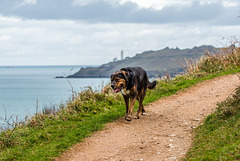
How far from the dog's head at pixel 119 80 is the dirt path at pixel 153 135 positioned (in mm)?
1256

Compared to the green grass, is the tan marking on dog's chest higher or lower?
higher

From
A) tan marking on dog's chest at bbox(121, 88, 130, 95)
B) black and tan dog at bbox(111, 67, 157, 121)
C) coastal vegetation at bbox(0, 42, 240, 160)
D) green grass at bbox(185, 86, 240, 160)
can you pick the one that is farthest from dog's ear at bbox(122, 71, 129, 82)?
green grass at bbox(185, 86, 240, 160)

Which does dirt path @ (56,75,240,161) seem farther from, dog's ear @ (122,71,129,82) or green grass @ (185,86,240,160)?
dog's ear @ (122,71,129,82)

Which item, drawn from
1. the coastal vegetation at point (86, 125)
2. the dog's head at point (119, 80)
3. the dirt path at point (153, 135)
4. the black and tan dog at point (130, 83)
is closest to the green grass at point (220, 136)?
the coastal vegetation at point (86, 125)

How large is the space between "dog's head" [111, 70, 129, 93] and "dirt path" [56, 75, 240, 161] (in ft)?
4.12

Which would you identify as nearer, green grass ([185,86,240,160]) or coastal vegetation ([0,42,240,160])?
green grass ([185,86,240,160])

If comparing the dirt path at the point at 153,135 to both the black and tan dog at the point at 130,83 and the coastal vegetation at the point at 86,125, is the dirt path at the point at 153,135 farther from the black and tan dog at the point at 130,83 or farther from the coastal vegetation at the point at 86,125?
the black and tan dog at the point at 130,83

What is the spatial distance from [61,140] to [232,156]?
15.7 ft

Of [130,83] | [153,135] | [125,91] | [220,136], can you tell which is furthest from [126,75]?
[220,136]

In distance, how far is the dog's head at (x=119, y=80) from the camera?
9.55 meters

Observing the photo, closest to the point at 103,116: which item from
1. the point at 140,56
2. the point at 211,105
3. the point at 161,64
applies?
the point at 211,105

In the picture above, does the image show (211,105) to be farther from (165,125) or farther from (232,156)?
(232,156)

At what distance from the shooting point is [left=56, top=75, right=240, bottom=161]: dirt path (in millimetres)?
7758

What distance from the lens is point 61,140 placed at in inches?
361
